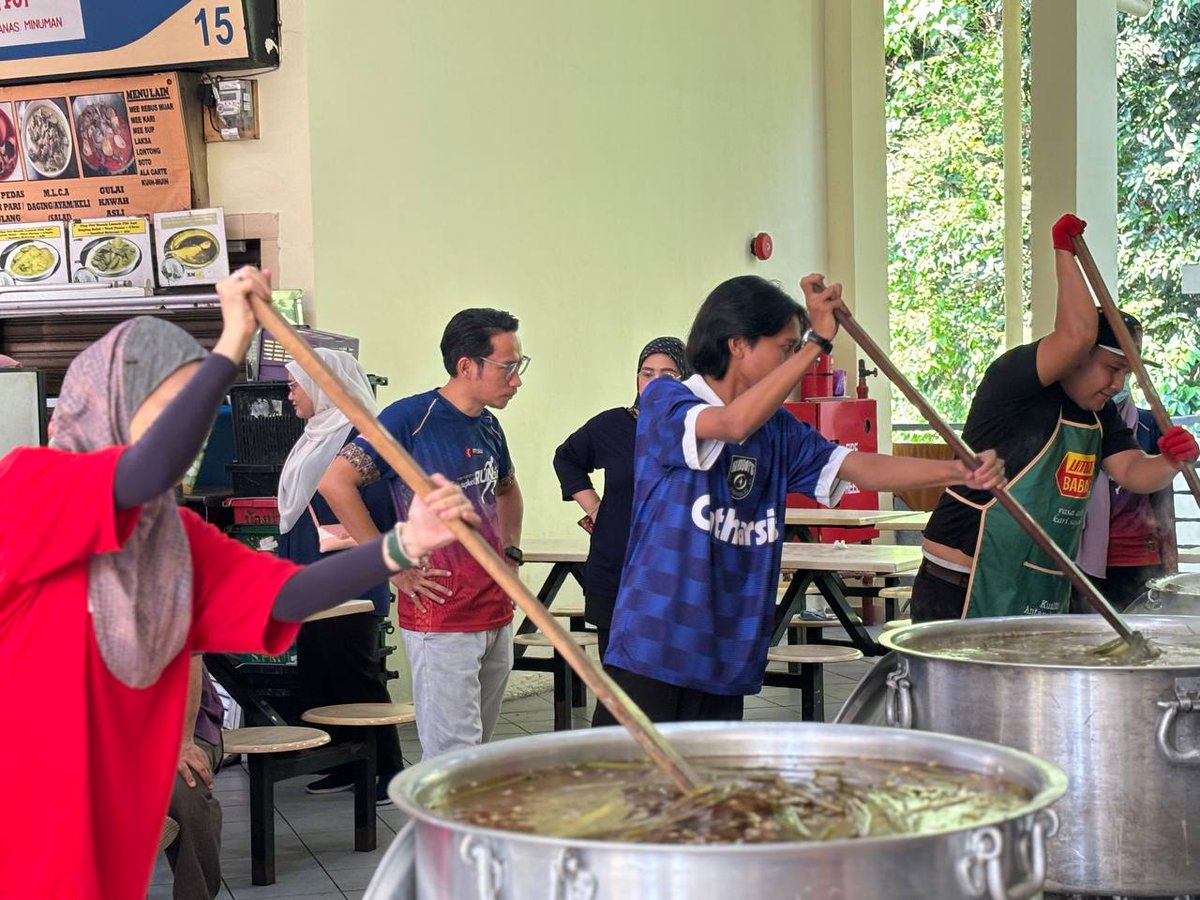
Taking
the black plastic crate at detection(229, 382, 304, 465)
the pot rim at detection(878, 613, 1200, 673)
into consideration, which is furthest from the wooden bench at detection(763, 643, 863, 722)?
the pot rim at detection(878, 613, 1200, 673)

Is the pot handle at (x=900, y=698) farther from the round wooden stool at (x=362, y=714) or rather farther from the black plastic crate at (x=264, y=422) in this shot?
the black plastic crate at (x=264, y=422)

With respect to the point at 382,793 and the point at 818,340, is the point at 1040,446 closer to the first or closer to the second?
the point at 818,340

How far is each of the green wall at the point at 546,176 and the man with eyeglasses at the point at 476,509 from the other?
2.20 metres

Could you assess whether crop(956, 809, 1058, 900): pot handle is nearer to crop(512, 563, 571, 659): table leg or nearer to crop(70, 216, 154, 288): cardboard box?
crop(512, 563, 571, 659): table leg

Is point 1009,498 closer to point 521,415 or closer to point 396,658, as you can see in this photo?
point 396,658

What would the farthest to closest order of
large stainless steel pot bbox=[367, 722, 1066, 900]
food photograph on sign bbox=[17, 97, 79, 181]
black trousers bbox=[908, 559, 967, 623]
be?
food photograph on sign bbox=[17, 97, 79, 181] → black trousers bbox=[908, 559, 967, 623] → large stainless steel pot bbox=[367, 722, 1066, 900]

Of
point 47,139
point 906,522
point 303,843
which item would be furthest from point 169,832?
point 906,522

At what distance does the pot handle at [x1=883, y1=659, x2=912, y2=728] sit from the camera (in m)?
2.97

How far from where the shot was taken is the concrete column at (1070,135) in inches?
373

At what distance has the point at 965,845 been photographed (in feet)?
5.77

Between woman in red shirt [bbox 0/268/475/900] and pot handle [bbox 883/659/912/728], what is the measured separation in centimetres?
120

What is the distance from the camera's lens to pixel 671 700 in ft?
11.0

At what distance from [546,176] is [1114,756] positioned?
20.4 feet

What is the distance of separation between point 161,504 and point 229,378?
257 mm
